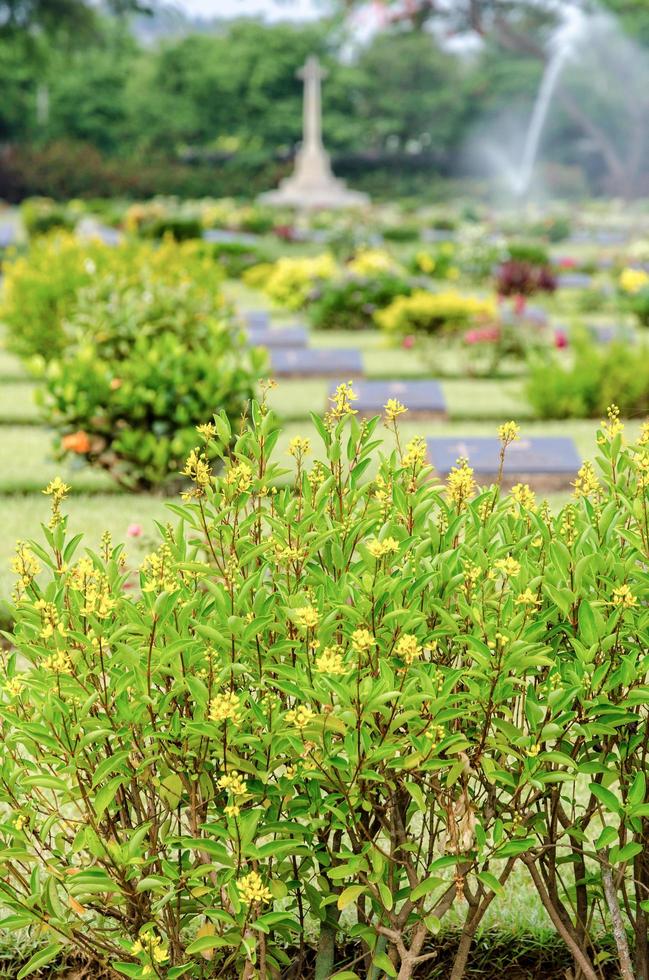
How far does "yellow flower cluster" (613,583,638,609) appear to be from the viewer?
171 centimetres

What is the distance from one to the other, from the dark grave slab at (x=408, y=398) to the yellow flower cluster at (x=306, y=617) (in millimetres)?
5801

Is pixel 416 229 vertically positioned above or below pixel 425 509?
above

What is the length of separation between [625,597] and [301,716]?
521 mm

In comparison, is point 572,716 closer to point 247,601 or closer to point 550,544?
point 550,544

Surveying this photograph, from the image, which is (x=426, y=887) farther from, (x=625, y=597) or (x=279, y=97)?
(x=279, y=97)

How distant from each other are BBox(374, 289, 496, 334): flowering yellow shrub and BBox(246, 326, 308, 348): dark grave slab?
101 cm

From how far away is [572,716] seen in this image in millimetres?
1720

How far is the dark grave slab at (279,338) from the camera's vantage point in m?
10.7

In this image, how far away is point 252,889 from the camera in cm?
161

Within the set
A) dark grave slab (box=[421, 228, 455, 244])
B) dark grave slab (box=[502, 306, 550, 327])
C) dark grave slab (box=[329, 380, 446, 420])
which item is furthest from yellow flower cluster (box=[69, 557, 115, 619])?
dark grave slab (box=[421, 228, 455, 244])

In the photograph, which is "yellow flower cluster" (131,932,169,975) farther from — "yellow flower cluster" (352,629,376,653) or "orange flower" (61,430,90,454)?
"orange flower" (61,430,90,454)

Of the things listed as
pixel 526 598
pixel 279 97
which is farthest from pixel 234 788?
pixel 279 97

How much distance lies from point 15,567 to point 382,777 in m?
0.63

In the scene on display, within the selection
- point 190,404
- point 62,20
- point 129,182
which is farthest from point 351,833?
point 129,182
